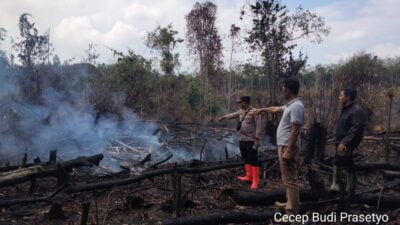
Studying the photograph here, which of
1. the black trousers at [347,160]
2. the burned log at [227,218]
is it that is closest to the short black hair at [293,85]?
the black trousers at [347,160]

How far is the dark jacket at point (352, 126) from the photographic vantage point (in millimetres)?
5648

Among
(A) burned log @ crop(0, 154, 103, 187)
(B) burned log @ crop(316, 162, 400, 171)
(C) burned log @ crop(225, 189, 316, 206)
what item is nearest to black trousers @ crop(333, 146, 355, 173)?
(B) burned log @ crop(316, 162, 400, 171)

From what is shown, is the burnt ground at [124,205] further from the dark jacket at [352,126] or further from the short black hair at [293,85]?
the short black hair at [293,85]

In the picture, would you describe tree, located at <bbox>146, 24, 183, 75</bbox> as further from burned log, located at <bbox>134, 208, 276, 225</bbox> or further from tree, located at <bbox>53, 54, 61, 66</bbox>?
Answer: burned log, located at <bbox>134, 208, 276, 225</bbox>

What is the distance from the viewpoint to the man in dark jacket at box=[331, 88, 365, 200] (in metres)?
5.59

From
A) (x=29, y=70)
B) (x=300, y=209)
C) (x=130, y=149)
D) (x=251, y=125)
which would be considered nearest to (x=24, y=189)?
(x=130, y=149)

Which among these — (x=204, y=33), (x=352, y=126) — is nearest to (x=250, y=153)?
(x=352, y=126)

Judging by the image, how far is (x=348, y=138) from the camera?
566 centimetres

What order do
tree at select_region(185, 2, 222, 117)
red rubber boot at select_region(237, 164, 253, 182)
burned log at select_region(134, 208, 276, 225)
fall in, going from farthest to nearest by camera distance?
tree at select_region(185, 2, 222, 117), red rubber boot at select_region(237, 164, 253, 182), burned log at select_region(134, 208, 276, 225)

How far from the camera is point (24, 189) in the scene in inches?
285

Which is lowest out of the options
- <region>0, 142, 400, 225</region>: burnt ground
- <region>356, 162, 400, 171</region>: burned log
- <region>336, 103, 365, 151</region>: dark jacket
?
<region>0, 142, 400, 225</region>: burnt ground

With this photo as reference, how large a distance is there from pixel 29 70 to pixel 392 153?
13977 mm

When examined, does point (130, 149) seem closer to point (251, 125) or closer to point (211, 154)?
point (211, 154)

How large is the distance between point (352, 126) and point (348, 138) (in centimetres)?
21
